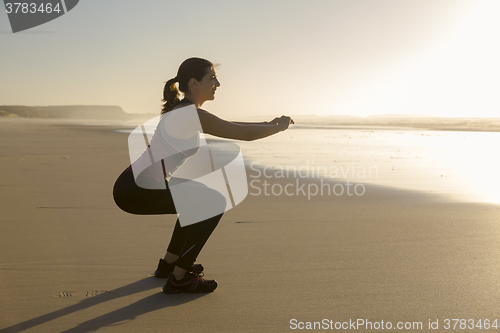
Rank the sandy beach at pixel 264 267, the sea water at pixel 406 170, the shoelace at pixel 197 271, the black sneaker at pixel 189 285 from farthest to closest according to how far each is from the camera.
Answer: the sea water at pixel 406 170
the shoelace at pixel 197 271
the black sneaker at pixel 189 285
the sandy beach at pixel 264 267

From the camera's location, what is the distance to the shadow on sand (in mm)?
2434

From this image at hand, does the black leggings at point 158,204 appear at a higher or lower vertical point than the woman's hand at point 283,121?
lower

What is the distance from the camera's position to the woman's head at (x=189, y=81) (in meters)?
2.80

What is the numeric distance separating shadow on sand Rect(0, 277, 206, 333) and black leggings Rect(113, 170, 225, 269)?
9.9 inches

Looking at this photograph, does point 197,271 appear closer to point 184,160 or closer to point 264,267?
point 264,267

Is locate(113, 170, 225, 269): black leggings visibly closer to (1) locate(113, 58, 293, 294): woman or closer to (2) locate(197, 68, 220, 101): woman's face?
(1) locate(113, 58, 293, 294): woman

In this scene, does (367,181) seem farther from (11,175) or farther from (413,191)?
(11,175)

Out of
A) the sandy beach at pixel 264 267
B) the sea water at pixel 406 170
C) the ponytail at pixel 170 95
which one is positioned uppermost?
the ponytail at pixel 170 95

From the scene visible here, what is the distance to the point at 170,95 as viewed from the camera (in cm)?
281

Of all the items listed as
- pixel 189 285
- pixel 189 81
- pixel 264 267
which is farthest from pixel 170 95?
pixel 264 267

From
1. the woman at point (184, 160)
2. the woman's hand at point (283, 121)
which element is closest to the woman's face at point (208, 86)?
the woman at point (184, 160)

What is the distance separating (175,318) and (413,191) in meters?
5.30

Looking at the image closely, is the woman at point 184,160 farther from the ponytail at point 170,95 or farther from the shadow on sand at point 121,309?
the shadow on sand at point 121,309

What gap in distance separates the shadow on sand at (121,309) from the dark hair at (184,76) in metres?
1.27
